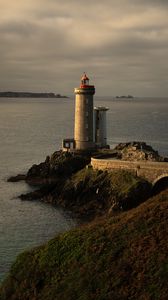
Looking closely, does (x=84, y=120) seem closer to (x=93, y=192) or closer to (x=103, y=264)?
(x=93, y=192)

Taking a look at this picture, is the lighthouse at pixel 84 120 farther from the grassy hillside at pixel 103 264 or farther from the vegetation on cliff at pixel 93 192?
the grassy hillside at pixel 103 264

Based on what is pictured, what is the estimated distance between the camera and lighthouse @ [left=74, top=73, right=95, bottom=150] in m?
64.6

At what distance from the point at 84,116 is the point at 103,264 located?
4411cm

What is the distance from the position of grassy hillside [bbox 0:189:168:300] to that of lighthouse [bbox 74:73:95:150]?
39842mm

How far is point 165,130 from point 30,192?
8396cm

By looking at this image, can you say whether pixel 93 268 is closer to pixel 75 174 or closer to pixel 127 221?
pixel 127 221

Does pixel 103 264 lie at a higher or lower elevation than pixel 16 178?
higher

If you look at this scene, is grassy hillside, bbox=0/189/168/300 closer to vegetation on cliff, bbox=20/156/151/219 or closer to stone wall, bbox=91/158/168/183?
vegetation on cliff, bbox=20/156/151/219

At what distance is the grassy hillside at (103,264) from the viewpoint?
2025 centimetres

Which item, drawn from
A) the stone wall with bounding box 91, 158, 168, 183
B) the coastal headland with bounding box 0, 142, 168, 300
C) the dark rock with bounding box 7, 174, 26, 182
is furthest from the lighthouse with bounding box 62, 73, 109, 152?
the coastal headland with bounding box 0, 142, 168, 300

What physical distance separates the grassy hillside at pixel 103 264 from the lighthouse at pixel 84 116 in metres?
39.8

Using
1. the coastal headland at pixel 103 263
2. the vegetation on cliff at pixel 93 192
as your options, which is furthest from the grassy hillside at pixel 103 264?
the vegetation on cliff at pixel 93 192

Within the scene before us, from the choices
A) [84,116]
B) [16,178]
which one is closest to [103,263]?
[16,178]

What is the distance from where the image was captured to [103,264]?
2192cm
